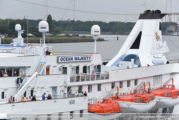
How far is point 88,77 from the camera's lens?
89.9ft

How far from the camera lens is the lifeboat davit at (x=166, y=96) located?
103 ft

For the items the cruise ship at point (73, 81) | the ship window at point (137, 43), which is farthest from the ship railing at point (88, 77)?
the ship window at point (137, 43)

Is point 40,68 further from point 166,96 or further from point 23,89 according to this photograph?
point 166,96

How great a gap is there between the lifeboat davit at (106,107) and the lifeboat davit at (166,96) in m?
5.60

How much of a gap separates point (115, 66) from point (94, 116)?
10.0 metres

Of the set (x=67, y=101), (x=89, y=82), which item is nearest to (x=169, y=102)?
(x=89, y=82)

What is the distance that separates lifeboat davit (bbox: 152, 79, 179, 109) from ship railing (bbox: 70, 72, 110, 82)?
213 inches

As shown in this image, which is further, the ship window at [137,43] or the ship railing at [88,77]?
the ship window at [137,43]

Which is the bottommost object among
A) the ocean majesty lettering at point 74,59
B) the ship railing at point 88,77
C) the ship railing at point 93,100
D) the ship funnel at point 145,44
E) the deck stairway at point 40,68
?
the ship railing at point 93,100

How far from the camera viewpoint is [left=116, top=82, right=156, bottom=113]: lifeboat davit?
90.2 ft

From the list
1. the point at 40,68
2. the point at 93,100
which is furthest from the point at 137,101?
the point at 40,68

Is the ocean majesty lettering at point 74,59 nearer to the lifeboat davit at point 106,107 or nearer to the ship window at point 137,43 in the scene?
the lifeboat davit at point 106,107

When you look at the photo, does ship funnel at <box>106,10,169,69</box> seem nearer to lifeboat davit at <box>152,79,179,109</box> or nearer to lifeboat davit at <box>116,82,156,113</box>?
lifeboat davit at <box>152,79,179,109</box>

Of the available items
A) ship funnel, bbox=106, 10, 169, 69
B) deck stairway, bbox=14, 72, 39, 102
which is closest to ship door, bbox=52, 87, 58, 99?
deck stairway, bbox=14, 72, 39, 102
